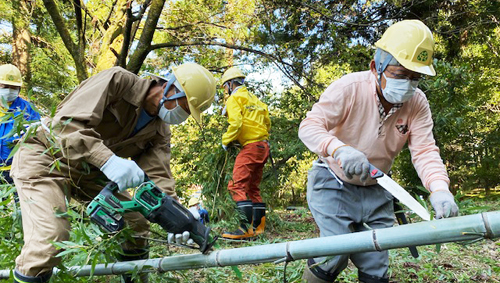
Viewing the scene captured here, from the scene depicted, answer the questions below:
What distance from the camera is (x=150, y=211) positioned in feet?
7.67

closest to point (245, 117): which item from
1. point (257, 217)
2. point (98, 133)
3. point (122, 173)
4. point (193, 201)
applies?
point (257, 217)

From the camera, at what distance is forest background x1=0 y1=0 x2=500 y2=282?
22.6 feet

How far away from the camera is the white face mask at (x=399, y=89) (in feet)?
7.80

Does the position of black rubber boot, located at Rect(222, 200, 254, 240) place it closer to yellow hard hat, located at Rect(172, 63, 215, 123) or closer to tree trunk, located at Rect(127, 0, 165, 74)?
yellow hard hat, located at Rect(172, 63, 215, 123)

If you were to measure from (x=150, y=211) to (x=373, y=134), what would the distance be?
1.42 meters

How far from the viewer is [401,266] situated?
3.76m

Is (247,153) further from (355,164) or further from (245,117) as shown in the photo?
(355,164)

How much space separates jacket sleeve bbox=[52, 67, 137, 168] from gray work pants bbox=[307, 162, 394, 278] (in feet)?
4.60

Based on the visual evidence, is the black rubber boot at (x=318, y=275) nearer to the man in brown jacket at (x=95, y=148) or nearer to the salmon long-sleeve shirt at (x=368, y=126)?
the salmon long-sleeve shirt at (x=368, y=126)

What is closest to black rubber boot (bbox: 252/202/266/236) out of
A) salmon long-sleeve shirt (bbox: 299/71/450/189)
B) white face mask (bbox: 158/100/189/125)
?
white face mask (bbox: 158/100/189/125)

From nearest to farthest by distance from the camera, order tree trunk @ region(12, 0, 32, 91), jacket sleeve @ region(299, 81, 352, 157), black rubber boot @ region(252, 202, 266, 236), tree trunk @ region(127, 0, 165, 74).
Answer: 1. jacket sleeve @ region(299, 81, 352, 157)
2. black rubber boot @ region(252, 202, 266, 236)
3. tree trunk @ region(127, 0, 165, 74)
4. tree trunk @ region(12, 0, 32, 91)

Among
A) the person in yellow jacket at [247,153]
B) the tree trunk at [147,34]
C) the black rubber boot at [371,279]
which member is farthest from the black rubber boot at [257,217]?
the tree trunk at [147,34]

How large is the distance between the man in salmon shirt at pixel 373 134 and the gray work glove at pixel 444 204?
60 mm

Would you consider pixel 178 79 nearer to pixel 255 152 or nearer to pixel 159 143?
pixel 159 143
